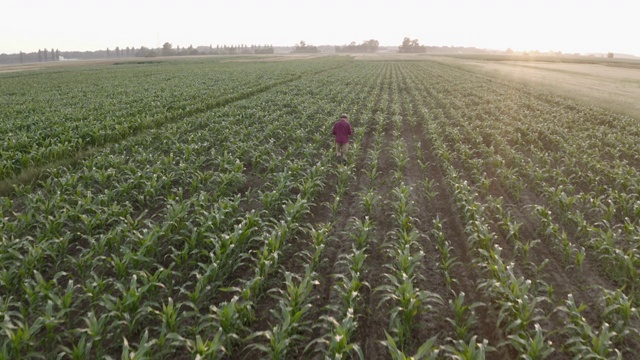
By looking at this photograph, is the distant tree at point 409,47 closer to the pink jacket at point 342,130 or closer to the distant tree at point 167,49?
the distant tree at point 167,49

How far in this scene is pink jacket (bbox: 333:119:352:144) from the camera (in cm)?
1270

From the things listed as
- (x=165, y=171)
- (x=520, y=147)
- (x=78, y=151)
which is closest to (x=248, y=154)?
(x=165, y=171)

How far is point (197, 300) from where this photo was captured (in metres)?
5.31

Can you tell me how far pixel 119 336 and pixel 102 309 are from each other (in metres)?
0.81

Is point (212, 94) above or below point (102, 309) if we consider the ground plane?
above

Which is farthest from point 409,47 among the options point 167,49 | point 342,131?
point 342,131

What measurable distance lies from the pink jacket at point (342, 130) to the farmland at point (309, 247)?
2.80ft

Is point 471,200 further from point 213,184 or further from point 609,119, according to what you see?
point 609,119

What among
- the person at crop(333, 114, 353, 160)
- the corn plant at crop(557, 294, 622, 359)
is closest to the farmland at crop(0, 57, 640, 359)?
the corn plant at crop(557, 294, 622, 359)

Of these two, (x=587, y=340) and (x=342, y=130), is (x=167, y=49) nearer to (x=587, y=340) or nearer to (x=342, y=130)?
(x=342, y=130)

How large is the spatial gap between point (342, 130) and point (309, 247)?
624 centimetres

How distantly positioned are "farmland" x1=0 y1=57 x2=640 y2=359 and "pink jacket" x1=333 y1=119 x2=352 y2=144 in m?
0.85

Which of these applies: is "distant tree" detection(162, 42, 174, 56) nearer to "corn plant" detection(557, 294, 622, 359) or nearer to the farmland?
the farmland

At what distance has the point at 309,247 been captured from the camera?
24.3 ft
